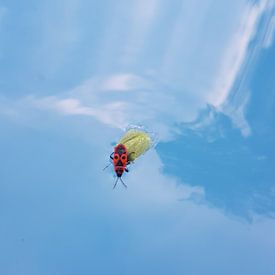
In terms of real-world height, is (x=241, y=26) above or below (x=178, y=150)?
above

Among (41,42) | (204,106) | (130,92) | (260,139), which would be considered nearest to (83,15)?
(41,42)

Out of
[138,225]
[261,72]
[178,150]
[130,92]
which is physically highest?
[261,72]

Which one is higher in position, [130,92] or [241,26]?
[241,26]

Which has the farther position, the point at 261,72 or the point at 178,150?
the point at 261,72

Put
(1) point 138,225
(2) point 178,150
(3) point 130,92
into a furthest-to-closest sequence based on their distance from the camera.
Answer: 1. (3) point 130,92
2. (2) point 178,150
3. (1) point 138,225

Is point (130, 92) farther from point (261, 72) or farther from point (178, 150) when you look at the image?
point (261, 72)

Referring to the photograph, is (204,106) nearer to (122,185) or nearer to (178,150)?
(178,150)

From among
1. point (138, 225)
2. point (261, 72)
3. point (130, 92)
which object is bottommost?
point (138, 225)

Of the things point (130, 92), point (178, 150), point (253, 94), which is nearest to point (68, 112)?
point (130, 92)

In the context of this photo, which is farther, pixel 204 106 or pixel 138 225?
pixel 204 106

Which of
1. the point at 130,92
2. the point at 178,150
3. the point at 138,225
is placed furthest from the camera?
the point at 130,92
